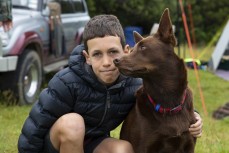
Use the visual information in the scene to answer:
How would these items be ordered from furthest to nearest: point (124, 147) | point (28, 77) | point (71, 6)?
point (71, 6) → point (28, 77) → point (124, 147)

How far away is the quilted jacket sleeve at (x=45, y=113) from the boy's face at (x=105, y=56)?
0.78ft

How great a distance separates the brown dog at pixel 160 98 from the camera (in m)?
3.02

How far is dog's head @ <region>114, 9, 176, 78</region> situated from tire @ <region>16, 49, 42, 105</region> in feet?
13.0

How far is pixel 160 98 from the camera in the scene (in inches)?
124

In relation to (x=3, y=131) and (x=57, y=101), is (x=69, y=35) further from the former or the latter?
(x=57, y=101)

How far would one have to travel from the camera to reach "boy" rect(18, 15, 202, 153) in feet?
10.3

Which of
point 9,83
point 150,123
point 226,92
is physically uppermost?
point 150,123

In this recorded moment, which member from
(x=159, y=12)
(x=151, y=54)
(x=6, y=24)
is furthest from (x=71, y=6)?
(x=159, y=12)

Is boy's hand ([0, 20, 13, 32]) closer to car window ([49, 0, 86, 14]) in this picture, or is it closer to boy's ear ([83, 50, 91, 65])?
boy's ear ([83, 50, 91, 65])

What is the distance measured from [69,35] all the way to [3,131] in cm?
451

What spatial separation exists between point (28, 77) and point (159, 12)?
1242cm

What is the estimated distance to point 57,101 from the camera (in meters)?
3.19

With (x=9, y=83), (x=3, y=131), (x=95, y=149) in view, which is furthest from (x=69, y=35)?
(x=95, y=149)

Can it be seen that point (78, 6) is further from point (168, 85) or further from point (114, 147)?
point (168, 85)
